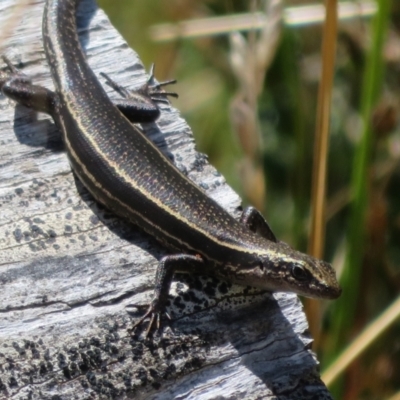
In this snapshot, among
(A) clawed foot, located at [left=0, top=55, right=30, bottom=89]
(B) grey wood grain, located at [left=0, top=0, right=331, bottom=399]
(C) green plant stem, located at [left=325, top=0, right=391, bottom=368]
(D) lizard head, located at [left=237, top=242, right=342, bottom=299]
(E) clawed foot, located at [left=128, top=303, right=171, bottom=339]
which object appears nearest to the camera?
(B) grey wood grain, located at [left=0, top=0, right=331, bottom=399]

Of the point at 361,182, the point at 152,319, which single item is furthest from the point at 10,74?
the point at 361,182

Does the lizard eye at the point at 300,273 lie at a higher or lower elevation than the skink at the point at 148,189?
lower

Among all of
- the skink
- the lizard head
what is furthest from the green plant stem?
the lizard head

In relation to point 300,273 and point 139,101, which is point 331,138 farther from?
point 300,273

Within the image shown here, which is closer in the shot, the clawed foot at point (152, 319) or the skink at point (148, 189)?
the clawed foot at point (152, 319)

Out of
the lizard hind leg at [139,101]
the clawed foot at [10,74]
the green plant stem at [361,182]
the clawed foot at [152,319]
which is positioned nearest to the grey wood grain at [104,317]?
the clawed foot at [152,319]

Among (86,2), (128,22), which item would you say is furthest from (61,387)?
(128,22)

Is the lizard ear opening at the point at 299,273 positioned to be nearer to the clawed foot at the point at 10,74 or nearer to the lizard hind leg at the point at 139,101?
the lizard hind leg at the point at 139,101

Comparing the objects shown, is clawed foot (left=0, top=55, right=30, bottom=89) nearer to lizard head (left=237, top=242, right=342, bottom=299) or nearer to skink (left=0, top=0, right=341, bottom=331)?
skink (left=0, top=0, right=341, bottom=331)
